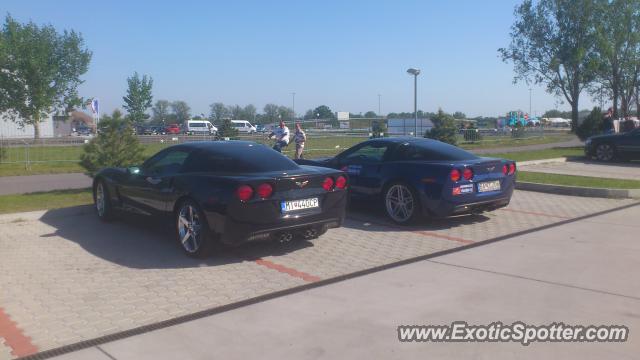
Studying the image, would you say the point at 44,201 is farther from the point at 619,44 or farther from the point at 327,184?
the point at 619,44

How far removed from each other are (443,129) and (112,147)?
1580 centimetres

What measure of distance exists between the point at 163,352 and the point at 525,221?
6.35 meters

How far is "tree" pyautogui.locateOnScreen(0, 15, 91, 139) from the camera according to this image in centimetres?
4419

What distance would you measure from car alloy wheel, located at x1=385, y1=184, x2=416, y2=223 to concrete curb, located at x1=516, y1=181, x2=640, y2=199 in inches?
195

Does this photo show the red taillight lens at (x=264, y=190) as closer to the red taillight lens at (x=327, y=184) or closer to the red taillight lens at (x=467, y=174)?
the red taillight lens at (x=327, y=184)

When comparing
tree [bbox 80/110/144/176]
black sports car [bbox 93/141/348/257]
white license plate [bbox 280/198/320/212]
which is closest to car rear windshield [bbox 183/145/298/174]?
black sports car [bbox 93/141/348/257]

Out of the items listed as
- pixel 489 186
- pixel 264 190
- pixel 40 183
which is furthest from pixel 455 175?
pixel 40 183

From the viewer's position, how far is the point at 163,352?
388 cm

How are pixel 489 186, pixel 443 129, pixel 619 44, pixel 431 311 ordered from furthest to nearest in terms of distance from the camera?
pixel 619 44 < pixel 443 129 < pixel 489 186 < pixel 431 311

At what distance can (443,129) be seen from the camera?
2380 cm

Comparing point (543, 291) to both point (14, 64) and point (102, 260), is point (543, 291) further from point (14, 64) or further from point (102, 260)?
point (14, 64)

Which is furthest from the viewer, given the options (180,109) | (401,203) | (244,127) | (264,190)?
(180,109)

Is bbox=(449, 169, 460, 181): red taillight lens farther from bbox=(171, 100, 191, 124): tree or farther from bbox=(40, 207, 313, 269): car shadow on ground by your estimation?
bbox=(171, 100, 191, 124): tree

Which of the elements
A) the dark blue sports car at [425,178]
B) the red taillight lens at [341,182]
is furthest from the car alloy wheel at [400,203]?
the red taillight lens at [341,182]
